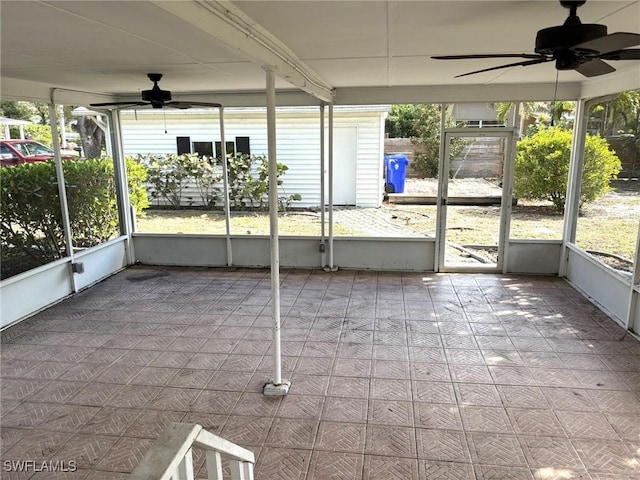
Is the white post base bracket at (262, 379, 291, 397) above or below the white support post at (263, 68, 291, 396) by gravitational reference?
below

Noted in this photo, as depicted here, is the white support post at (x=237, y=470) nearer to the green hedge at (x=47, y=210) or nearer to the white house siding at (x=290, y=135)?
the green hedge at (x=47, y=210)

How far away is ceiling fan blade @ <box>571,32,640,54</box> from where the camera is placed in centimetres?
200

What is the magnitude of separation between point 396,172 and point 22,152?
5013 millimetres

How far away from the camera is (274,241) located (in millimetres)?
3457

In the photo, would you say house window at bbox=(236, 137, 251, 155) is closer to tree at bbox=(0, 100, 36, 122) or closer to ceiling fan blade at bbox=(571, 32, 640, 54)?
tree at bbox=(0, 100, 36, 122)

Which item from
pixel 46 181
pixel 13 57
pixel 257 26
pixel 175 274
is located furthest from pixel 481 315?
pixel 46 181

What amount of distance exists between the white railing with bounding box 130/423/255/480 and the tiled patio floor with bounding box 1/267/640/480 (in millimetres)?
1473

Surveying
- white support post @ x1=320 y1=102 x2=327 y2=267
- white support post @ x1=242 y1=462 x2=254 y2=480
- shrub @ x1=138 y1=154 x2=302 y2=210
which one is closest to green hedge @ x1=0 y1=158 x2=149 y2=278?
shrub @ x1=138 y1=154 x2=302 y2=210

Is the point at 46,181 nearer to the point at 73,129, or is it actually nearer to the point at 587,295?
the point at 73,129

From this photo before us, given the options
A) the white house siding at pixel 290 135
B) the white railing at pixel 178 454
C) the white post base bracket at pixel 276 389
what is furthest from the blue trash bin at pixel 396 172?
the white railing at pixel 178 454

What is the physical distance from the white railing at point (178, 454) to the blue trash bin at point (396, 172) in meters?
5.95

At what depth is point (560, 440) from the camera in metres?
2.95

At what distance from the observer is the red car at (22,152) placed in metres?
5.05

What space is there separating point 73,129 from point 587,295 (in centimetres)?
690
